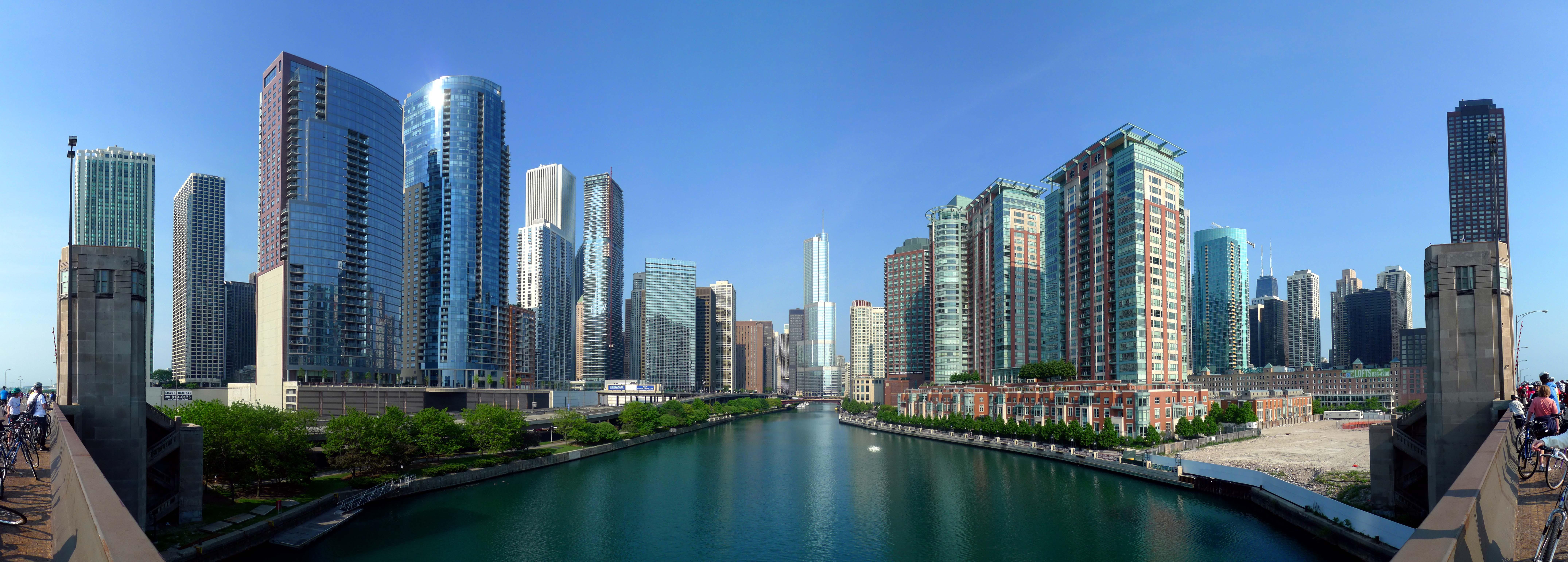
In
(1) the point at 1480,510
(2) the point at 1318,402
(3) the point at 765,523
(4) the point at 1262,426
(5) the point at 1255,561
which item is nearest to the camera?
(1) the point at 1480,510

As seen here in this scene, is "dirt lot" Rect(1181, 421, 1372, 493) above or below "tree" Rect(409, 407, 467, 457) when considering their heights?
below

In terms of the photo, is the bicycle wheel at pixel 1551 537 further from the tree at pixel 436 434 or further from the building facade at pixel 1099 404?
the building facade at pixel 1099 404

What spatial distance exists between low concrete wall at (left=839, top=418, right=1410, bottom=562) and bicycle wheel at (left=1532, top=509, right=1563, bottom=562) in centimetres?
3894

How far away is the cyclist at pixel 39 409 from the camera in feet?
82.8

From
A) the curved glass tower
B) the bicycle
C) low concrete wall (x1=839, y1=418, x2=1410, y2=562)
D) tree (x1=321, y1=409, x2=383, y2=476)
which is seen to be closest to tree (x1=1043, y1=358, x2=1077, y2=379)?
low concrete wall (x1=839, y1=418, x2=1410, y2=562)

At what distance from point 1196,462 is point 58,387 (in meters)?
89.8

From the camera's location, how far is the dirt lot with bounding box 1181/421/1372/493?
71.0 metres

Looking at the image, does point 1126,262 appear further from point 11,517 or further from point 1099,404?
point 11,517

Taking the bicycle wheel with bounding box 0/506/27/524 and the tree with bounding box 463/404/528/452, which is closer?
the bicycle wheel with bounding box 0/506/27/524

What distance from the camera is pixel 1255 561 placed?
49438 mm

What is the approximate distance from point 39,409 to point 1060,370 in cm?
13828

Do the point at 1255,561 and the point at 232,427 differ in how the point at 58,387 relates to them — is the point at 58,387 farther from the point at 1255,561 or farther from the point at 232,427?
the point at 1255,561

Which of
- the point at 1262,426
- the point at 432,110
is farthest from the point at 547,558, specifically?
the point at 432,110

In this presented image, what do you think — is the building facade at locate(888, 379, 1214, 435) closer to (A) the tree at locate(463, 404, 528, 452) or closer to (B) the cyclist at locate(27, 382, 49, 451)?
(A) the tree at locate(463, 404, 528, 452)
